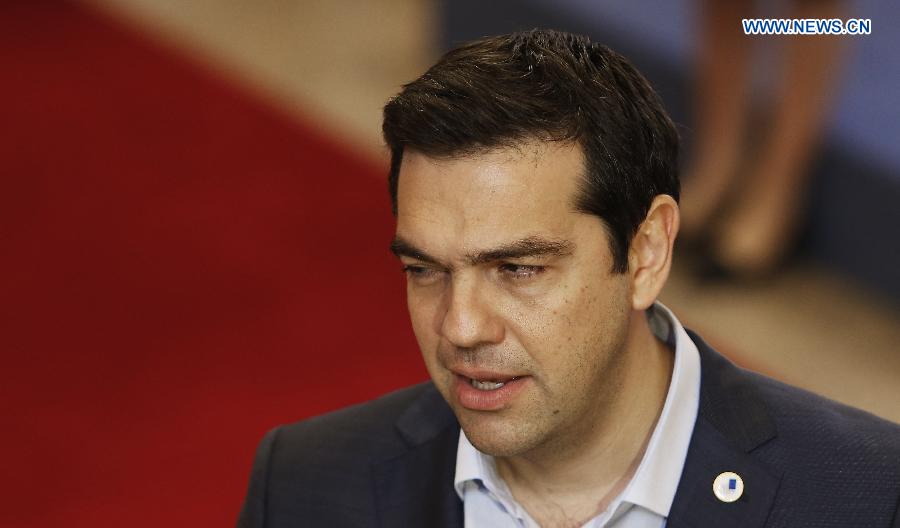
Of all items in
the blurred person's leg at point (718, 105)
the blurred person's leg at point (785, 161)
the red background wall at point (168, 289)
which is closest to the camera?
the red background wall at point (168, 289)

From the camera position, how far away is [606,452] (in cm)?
198

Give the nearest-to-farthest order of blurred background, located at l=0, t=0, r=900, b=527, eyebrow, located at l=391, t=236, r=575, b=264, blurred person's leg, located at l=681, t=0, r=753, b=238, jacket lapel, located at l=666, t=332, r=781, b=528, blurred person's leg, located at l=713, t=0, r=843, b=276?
1. eyebrow, located at l=391, t=236, r=575, b=264
2. jacket lapel, located at l=666, t=332, r=781, b=528
3. blurred background, located at l=0, t=0, r=900, b=527
4. blurred person's leg, located at l=713, t=0, r=843, b=276
5. blurred person's leg, located at l=681, t=0, r=753, b=238

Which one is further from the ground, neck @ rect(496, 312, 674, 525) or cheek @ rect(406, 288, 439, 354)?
cheek @ rect(406, 288, 439, 354)

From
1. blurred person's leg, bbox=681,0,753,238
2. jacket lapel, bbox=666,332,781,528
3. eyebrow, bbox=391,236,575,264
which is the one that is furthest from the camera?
blurred person's leg, bbox=681,0,753,238

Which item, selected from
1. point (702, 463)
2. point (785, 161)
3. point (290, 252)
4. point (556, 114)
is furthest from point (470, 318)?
point (290, 252)

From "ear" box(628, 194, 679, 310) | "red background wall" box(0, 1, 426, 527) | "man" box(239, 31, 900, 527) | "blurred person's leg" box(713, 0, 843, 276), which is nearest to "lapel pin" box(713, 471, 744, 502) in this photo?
"man" box(239, 31, 900, 527)

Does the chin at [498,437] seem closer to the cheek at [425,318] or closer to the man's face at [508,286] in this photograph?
the man's face at [508,286]

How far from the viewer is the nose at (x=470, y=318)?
1.77m

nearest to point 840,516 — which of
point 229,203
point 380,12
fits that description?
point 229,203

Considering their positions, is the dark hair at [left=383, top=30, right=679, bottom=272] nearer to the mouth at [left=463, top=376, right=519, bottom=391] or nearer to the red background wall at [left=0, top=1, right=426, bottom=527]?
the mouth at [left=463, top=376, right=519, bottom=391]

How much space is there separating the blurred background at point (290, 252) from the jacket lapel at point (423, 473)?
61.7 inches

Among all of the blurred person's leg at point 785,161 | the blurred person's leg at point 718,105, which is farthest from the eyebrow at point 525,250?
the blurred person's leg at point 718,105

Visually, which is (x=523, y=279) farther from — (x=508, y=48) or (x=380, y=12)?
(x=380, y=12)

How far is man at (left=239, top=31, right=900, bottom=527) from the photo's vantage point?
70.1 inches
